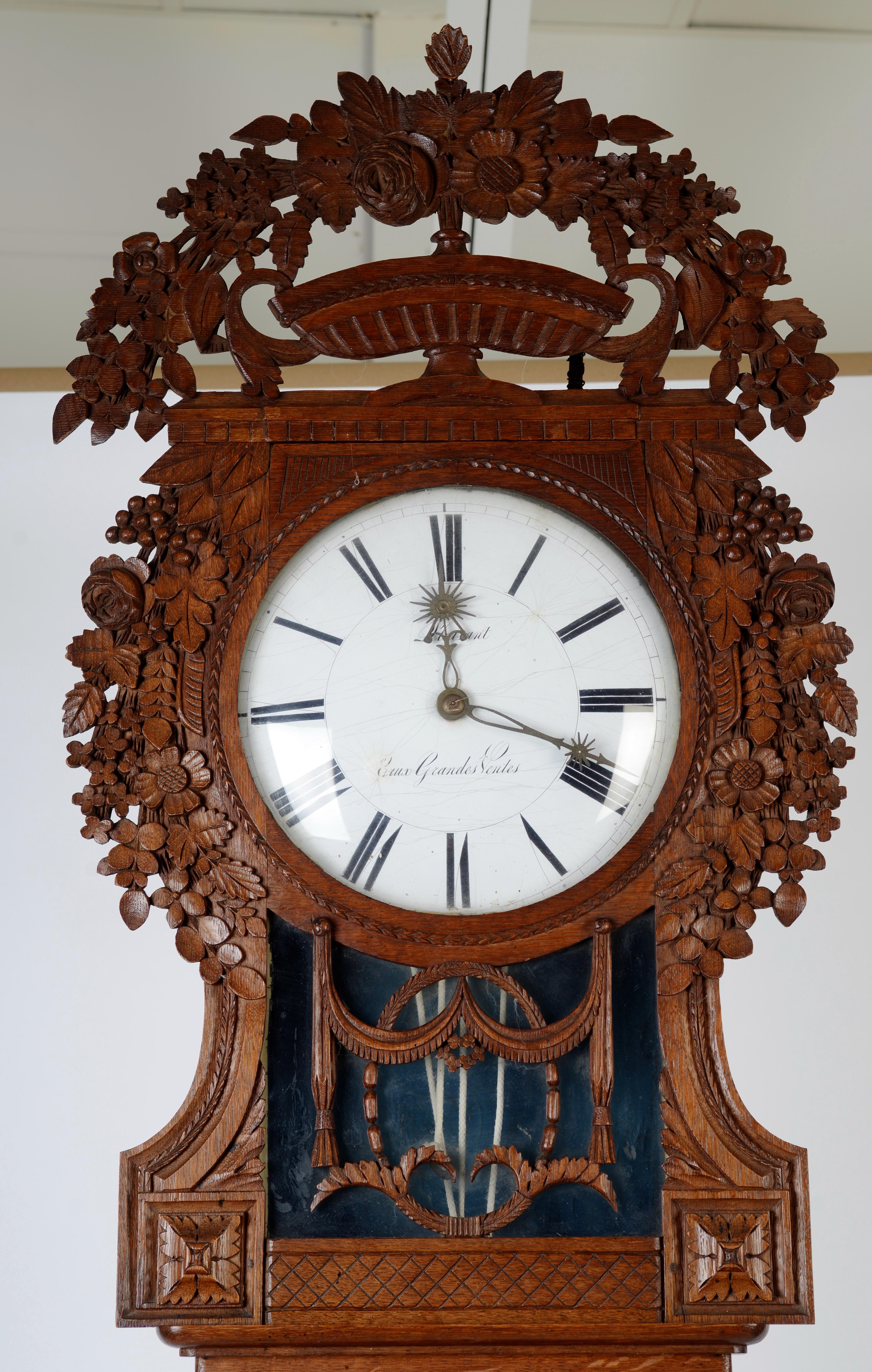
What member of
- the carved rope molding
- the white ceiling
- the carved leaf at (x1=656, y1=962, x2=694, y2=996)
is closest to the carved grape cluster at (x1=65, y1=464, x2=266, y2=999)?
the carved rope molding

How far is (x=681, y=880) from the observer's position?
130 centimetres

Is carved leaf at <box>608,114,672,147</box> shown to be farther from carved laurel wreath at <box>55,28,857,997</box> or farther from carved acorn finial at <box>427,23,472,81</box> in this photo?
carved acorn finial at <box>427,23,472,81</box>

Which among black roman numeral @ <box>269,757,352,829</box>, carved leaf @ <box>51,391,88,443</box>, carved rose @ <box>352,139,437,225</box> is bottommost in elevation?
black roman numeral @ <box>269,757,352,829</box>

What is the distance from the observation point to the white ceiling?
1.75 meters

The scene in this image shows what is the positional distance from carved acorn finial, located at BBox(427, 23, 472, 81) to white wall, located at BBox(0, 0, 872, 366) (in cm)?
40

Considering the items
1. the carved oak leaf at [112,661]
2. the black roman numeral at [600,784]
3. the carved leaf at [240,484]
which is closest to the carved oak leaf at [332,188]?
the carved leaf at [240,484]

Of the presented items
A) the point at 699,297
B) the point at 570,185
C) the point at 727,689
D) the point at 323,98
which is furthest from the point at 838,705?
the point at 323,98

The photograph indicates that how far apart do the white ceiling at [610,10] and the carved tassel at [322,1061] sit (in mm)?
1141

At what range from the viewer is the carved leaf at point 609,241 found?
138cm

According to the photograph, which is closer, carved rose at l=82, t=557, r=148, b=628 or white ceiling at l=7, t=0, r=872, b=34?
carved rose at l=82, t=557, r=148, b=628

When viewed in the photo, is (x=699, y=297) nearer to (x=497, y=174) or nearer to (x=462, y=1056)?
(x=497, y=174)

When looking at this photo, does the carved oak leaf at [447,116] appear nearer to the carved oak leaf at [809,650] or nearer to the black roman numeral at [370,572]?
the black roman numeral at [370,572]

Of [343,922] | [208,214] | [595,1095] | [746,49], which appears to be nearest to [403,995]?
[343,922]

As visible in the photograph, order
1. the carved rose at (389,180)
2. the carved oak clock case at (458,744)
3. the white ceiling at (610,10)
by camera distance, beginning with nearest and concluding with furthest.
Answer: the carved oak clock case at (458,744)
the carved rose at (389,180)
the white ceiling at (610,10)
